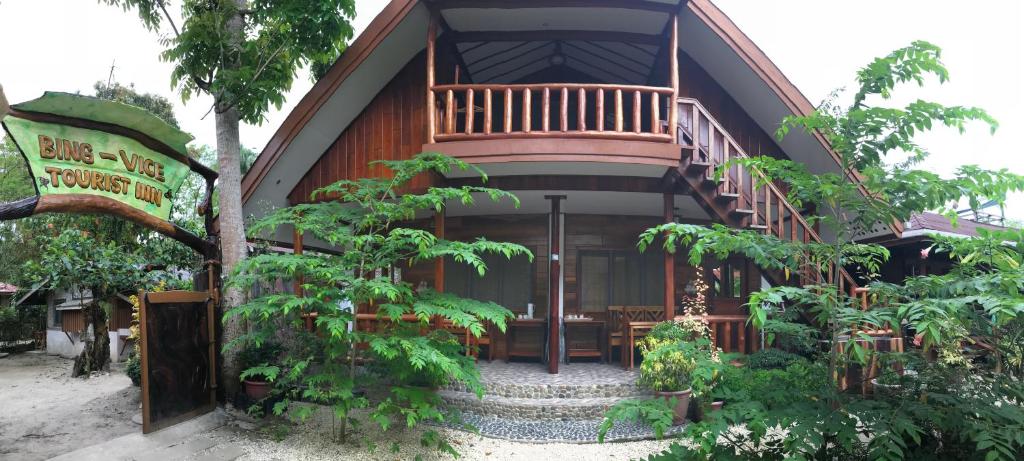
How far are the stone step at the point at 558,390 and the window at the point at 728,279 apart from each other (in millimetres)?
4717

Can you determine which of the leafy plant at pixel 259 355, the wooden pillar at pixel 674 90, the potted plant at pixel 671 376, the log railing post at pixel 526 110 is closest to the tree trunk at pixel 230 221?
the leafy plant at pixel 259 355

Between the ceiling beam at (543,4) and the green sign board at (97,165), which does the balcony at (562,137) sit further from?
the green sign board at (97,165)

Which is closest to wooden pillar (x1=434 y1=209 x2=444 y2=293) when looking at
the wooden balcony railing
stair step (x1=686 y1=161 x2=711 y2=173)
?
the wooden balcony railing

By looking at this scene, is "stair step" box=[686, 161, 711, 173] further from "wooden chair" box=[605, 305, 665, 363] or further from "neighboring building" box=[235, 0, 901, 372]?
"wooden chair" box=[605, 305, 665, 363]

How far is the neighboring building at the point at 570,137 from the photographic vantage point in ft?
23.9

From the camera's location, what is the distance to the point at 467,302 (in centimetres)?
562

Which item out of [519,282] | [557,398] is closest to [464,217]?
[519,282]

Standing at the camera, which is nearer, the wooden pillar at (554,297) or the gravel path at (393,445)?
the gravel path at (393,445)

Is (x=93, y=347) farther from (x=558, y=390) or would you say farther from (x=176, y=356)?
(x=558, y=390)

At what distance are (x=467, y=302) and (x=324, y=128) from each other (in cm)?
484

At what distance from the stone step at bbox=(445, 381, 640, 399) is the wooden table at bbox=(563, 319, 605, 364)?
1.99m

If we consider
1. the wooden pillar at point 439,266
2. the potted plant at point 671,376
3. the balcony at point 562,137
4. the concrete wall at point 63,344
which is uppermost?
the balcony at point 562,137

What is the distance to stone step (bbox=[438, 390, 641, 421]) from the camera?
6.75 meters

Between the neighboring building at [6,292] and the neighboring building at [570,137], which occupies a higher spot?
the neighboring building at [570,137]
